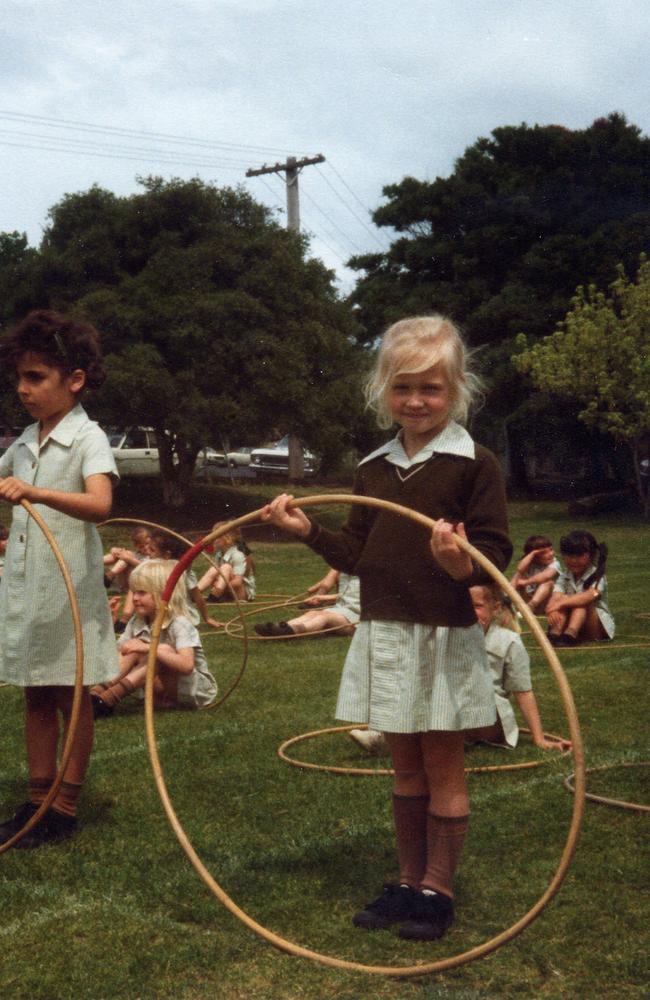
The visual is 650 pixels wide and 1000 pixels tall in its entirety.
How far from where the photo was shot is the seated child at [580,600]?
33.9 feet

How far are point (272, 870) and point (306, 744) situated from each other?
2186mm

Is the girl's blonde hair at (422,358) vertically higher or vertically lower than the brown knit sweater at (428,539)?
higher

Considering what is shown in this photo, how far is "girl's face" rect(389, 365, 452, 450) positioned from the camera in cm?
388

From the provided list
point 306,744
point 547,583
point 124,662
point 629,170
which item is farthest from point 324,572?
point 629,170

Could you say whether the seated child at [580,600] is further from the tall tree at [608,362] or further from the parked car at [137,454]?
the parked car at [137,454]

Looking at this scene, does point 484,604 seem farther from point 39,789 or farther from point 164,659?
point 39,789

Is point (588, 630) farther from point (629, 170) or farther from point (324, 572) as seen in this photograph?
point (629, 170)

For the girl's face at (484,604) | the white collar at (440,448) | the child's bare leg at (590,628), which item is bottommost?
the child's bare leg at (590,628)

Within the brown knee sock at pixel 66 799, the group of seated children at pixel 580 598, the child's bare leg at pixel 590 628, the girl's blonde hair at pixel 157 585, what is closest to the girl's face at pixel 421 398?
the brown knee sock at pixel 66 799

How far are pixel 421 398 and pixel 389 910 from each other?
66.1 inches

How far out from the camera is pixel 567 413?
3488cm

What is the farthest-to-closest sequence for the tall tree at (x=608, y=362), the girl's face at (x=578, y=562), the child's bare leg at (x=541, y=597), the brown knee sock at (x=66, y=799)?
the tall tree at (x=608, y=362) → the child's bare leg at (x=541, y=597) → the girl's face at (x=578, y=562) → the brown knee sock at (x=66, y=799)

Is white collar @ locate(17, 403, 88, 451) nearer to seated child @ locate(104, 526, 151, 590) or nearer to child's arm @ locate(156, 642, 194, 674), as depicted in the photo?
child's arm @ locate(156, 642, 194, 674)

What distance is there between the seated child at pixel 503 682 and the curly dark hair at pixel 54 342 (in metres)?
2.55
